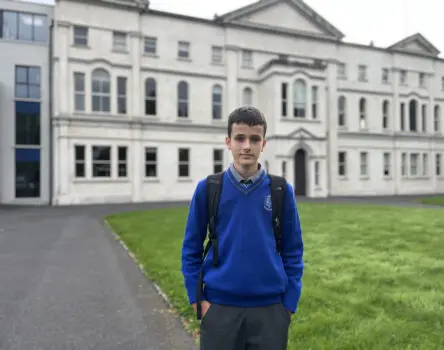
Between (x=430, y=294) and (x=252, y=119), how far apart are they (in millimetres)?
4523

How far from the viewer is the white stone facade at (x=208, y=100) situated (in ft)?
78.5

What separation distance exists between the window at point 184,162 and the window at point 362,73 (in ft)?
56.4

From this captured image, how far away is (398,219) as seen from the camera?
43.5ft

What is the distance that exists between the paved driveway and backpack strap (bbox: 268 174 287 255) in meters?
2.31

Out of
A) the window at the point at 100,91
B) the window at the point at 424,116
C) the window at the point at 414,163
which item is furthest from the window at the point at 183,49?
the window at the point at 424,116

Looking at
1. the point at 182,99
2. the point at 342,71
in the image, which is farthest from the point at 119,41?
the point at 342,71

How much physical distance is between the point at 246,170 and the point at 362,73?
1327 inches

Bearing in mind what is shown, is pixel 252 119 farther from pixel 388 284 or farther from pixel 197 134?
pixel 197 134

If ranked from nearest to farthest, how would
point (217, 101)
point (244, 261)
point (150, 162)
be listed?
point (244, 261), point (150, 162), point (217, 101)

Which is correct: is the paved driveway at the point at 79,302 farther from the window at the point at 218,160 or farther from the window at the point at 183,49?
the window at the point at 183,49

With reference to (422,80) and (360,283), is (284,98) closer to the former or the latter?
(422,80)

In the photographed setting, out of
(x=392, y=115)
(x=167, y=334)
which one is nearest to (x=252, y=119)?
(x=167, y=334)

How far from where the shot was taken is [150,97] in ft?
85.7

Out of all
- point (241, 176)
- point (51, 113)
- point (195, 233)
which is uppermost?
point (51, 113)
